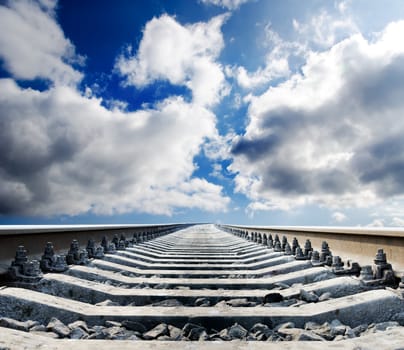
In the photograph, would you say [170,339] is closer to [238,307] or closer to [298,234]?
[238,307]

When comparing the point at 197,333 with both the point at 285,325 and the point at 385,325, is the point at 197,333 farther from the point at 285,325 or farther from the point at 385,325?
the point at 385,325

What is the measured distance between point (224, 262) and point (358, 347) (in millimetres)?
4101

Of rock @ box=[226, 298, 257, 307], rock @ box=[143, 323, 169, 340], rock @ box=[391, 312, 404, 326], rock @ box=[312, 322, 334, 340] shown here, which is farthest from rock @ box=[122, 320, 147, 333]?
rock @ box=[391, 312, 404, 326]

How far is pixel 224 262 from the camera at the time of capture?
5.95 m

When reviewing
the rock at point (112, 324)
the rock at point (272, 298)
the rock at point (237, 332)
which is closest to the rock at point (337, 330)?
the rock at point (237, 332)

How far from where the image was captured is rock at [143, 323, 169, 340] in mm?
2287

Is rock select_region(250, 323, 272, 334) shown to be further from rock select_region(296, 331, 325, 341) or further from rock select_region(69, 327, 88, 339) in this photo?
rock select_region(69, 327, 88, 339)

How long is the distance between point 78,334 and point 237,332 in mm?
930

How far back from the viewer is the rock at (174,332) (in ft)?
7.56

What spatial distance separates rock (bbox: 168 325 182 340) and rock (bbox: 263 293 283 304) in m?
0.97

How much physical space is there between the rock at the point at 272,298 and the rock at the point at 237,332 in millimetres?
773

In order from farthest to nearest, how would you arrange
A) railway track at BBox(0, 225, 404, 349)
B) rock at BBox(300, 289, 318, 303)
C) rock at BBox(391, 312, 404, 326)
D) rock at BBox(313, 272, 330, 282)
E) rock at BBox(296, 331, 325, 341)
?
1. rock at BBox(313, 272, 330, 282)
2. rock at BBox(300, 289, 318, 303)
3. rock at BBox(391, 312, 404, 326)
4. rock at BBox(296, 331, 325, 341)
5. railway track at BBox(0, 225, 404, 349)

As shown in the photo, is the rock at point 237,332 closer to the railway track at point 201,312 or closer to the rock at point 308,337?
the railway track at point 201,312

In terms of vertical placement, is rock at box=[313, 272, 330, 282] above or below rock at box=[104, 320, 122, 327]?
above
